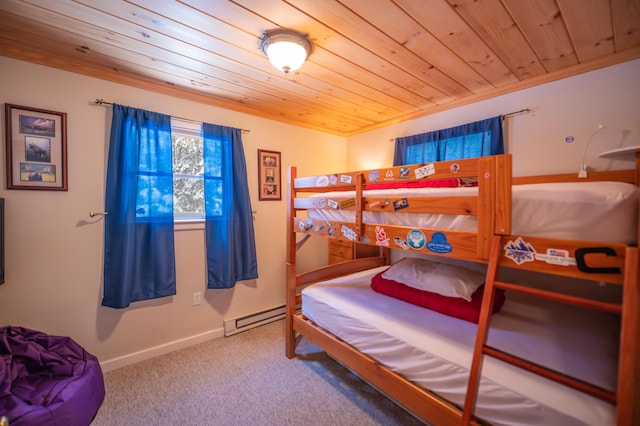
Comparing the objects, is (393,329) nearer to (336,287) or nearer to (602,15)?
(336,287)

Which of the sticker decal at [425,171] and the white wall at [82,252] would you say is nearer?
the sticker decal at [425,171]

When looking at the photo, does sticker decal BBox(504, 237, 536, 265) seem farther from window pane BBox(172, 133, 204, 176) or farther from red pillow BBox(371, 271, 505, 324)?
window pane BBox(172, 133, 204, 176)

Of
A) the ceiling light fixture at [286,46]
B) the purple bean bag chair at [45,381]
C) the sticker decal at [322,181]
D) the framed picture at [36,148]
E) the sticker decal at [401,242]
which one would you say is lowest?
the purple bean bag chair at [45,381]

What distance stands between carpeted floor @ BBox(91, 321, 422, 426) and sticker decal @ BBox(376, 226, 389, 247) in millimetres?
1144

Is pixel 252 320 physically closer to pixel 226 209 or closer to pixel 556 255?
pixel 226 209

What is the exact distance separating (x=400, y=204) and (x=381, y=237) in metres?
0.24

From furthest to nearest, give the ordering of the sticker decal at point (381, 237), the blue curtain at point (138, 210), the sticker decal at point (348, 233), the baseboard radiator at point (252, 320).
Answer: the baseboard radiator at point (252, 320), the blue curtain at point (138, 210), the sticker decal at point (348, 233), the sticker decal at point (381, 237)

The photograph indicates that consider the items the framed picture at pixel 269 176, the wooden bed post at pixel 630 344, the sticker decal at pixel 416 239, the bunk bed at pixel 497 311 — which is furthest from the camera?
the framed picture at pixel 269 176

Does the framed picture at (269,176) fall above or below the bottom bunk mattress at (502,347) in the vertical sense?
above

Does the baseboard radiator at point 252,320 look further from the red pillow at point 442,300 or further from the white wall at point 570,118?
the white wall at point 570,118

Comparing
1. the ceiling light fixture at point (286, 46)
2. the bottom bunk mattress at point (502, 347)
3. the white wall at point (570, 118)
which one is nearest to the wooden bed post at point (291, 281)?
the bottom bunk mattress at point (502, 347)

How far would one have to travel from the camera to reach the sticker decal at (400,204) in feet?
4.89

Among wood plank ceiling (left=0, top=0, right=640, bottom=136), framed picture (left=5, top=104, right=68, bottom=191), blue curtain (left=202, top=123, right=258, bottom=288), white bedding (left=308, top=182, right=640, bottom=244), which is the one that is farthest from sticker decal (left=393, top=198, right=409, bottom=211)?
framed picture (left=5, top=104, right=68, bottom=191)

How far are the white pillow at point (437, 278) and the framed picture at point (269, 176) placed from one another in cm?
165
